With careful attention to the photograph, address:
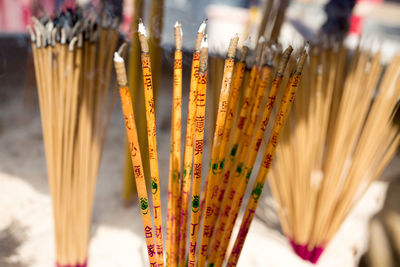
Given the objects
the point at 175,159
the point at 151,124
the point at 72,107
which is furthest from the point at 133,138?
the point at 72,107

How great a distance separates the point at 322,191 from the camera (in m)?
1.13

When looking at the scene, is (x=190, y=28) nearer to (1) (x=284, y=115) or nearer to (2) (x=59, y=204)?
(1) (x=284, y=115)

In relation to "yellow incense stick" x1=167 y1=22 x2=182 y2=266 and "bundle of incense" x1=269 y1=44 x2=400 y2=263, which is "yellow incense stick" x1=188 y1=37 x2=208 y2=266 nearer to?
"yellow incense stick" x1=167 y1=22 x2=182 y2=266

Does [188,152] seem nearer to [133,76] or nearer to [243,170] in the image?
[243,170]

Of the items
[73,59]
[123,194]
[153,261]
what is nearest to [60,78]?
[73,59]

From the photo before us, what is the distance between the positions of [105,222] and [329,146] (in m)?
0.86

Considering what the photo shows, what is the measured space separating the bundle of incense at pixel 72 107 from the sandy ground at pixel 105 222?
0.42 feet

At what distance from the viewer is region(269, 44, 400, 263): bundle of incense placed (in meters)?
1.06

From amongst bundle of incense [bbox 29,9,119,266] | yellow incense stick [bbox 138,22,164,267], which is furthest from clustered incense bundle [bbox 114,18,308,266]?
bundle of incense [bbox 29,9,119,266]

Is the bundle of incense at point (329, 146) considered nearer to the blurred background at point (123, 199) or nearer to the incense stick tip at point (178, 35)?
the blurred background at point (123, 199)

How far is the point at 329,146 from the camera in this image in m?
1.14

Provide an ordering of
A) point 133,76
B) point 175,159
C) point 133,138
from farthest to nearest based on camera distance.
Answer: point 133,76
point 175,159
point 133,138

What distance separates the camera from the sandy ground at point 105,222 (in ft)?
3.45

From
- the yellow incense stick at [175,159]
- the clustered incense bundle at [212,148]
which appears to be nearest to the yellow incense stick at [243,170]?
the clustered incense bundle at [212,148]
